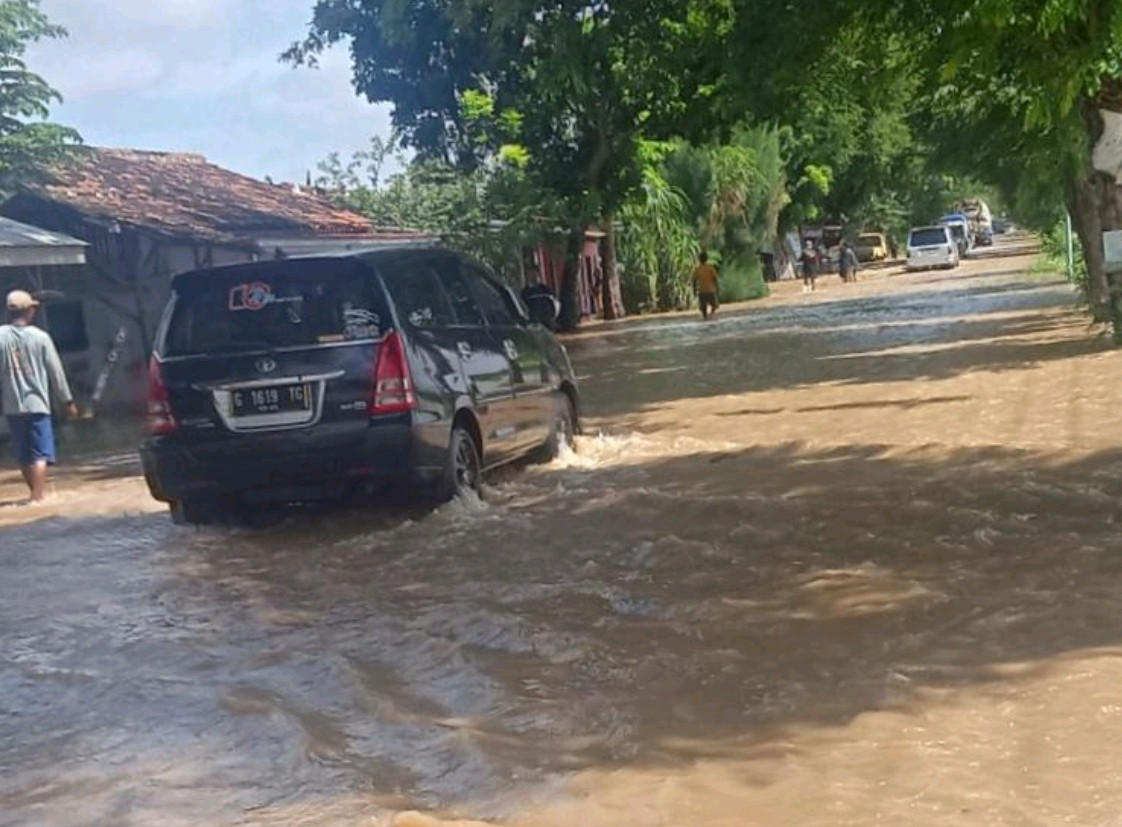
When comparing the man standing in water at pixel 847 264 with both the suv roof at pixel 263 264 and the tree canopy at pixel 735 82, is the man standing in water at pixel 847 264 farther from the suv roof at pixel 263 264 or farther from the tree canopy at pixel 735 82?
the suv roof at pixel 263 264

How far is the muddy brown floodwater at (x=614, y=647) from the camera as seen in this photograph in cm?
490

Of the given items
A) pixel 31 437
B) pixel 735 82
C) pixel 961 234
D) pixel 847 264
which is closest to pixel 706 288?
pixel 847 264

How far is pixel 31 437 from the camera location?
12.4 m

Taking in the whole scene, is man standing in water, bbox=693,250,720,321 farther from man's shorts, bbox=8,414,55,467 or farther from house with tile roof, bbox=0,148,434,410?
man's shorts, bbox=8,414,55,467

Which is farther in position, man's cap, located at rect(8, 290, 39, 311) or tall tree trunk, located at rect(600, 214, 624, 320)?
tall tree trunk, located at rect(600, 214, 624, 320)

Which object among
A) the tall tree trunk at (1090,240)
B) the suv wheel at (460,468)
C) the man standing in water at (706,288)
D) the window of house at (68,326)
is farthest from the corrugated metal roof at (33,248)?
the man standing in water at (706,288)

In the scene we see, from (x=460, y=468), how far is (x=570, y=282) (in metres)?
26.2

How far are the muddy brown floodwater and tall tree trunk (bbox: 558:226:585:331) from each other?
21.1 m

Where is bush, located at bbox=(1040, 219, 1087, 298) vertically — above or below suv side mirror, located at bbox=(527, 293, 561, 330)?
below

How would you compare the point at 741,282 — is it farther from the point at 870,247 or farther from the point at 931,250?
the point at 870,247

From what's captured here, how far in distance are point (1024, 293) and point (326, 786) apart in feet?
106

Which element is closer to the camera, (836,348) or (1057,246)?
(836,348)

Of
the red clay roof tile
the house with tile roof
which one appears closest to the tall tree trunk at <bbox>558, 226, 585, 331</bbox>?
the red clay roof tile

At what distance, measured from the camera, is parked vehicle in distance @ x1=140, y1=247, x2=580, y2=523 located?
9.15 meters
